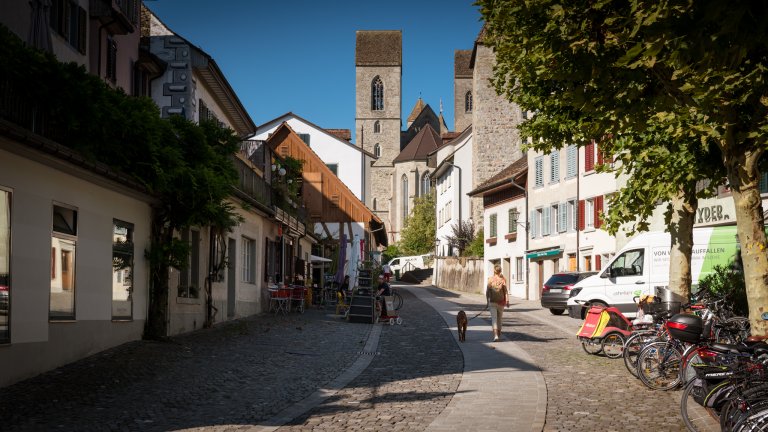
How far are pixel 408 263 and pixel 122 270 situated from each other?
7457cm

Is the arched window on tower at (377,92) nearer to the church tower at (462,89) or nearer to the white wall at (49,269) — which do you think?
the church tower at (462,89)

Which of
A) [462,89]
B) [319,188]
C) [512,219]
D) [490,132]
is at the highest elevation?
[462,89]

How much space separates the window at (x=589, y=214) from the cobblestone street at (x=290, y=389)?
75.8ft

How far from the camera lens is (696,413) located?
866cm

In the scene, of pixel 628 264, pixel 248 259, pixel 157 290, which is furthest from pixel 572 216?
pixel 157 290

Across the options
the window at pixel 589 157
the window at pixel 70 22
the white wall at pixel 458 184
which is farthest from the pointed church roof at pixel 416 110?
the window at pixel 70 22

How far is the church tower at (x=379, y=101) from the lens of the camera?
119062 millimetres

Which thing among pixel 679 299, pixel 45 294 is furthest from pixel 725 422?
pixel 679 299

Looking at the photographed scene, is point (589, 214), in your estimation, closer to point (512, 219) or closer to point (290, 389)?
point (512, 219)

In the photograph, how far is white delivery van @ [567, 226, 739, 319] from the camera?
2461 centimetres

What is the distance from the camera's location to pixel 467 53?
120 m

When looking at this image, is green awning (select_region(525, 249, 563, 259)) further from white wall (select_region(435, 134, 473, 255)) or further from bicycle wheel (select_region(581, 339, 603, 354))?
bicycle wheel (select_region(581, 339, 603, 354))

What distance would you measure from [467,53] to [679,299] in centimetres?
10537

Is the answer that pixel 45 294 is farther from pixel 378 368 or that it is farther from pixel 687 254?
pixel 687 254
